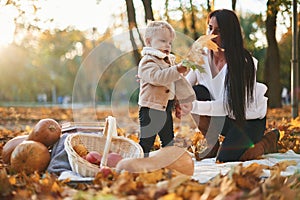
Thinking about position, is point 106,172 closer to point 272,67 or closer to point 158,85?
point 158,85

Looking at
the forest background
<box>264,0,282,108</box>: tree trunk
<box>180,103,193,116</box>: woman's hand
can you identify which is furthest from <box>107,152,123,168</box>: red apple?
<box>264,0,282,108</box>: tree trunk

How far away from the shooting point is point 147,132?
11.5 ft

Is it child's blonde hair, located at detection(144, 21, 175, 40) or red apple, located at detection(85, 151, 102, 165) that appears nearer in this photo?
red apple, located at detection(85, 151, 102, 165)

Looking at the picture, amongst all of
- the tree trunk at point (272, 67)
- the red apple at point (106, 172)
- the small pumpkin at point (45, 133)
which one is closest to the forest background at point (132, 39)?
the tree trunk at point (272, 67)

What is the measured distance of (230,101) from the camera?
11.9ft

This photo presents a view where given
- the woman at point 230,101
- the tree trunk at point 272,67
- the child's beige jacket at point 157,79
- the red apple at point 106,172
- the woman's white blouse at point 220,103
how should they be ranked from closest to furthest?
the red apple at point 106,172 → the child's beige jacket at point 157,79 → the woman at point 230,101 → the woman's white blouse at point 220,103 → the tree trunk at point 272,67

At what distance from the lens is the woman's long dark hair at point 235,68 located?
3.60 meters

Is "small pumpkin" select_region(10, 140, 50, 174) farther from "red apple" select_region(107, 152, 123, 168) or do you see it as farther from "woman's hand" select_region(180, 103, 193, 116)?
"woman's hand" select_region(180, 103, 193, 116)

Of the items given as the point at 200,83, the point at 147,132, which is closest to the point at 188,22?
the point at 200,83

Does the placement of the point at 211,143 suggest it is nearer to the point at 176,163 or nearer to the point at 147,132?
the point at 147,132

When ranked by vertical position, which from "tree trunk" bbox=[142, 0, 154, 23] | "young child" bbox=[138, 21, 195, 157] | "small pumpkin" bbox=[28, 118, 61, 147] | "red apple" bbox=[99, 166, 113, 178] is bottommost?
"red apple" bbox=[99, 166, 113, 178]

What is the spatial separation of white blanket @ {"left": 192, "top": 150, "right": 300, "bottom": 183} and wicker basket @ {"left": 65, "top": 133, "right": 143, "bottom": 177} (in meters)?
0.42

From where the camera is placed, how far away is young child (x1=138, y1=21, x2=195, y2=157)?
3.36 meters

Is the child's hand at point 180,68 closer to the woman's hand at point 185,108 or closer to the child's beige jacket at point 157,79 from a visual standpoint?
the child's beige jacket at point 157,79
